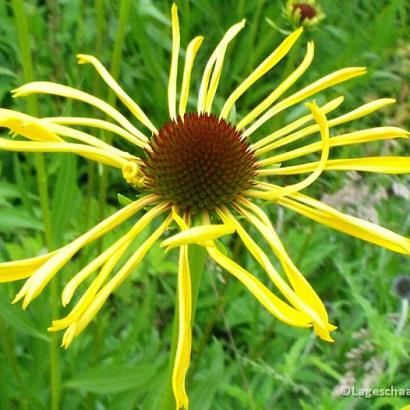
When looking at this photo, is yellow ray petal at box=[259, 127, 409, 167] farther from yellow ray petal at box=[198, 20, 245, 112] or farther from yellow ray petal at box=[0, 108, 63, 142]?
yellow ray petal at box=[0, 108, 63, 142]

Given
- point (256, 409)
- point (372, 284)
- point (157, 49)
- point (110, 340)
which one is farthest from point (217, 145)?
point (157, 49)

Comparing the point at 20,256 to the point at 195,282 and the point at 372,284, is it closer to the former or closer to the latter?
the point at 372,284

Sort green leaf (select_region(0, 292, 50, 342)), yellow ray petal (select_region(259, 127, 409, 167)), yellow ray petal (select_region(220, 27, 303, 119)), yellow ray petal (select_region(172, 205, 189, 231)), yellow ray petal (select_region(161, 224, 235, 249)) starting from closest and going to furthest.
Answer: yellow ray petal (select_region(161, 224, 235, 249)) < yellow ray petal (select_region(172, 205, 189, 231)) < yellow ray petal (select_region(259, 127, 409, 167)) < yellow ray petal (select_region(220, 27, 303, 119)) < green leaf (select_region(0, 292, 50, 342))

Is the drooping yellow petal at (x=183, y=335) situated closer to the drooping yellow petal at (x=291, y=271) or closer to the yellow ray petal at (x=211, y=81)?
the drooping yellow petal at (x=291, y=271)

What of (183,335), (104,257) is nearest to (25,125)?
(104,257)

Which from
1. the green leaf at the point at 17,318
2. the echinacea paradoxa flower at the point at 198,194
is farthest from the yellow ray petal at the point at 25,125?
the green leaf at the point at 17,318

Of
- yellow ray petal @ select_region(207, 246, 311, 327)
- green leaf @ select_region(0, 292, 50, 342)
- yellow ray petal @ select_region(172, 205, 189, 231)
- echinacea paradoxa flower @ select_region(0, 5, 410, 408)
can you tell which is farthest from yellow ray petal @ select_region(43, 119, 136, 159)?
green leaf @ select_region(0, 292, 50, 342)
